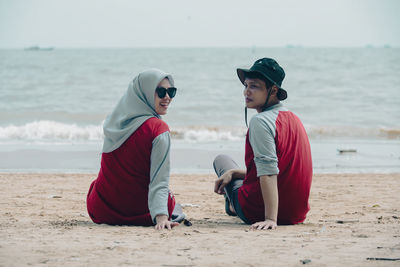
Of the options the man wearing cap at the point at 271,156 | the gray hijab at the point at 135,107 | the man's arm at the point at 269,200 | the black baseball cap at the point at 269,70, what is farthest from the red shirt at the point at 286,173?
the gray hijab at the point at 135,107

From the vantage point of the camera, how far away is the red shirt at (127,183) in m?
3.79

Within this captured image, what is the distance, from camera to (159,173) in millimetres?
3742

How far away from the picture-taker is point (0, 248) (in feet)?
10.4

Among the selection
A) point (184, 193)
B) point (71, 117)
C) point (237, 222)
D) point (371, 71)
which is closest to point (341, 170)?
point (184, 193)

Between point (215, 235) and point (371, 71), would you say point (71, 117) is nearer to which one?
point (215, 235)

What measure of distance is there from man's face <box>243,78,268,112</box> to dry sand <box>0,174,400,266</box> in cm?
97

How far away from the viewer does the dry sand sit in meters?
2.98

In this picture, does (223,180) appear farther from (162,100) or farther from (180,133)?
(180,133)

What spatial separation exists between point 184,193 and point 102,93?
1740cm

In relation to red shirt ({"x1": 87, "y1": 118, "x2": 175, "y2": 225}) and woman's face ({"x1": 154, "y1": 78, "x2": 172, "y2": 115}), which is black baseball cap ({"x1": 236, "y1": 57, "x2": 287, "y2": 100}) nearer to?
woman's face ({"x1": 154, "y1": 78, "x2": 172, "y2": 115})

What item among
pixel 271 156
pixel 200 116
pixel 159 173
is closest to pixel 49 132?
pixel 200 116

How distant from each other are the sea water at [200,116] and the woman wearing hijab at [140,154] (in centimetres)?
454

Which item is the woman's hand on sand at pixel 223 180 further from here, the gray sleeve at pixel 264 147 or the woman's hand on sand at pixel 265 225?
the gray sleeve at pixel 264 147

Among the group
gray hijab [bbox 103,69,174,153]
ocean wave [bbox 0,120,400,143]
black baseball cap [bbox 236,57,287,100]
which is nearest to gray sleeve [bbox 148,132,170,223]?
gray hijab [bbox 103,69,174,153]
